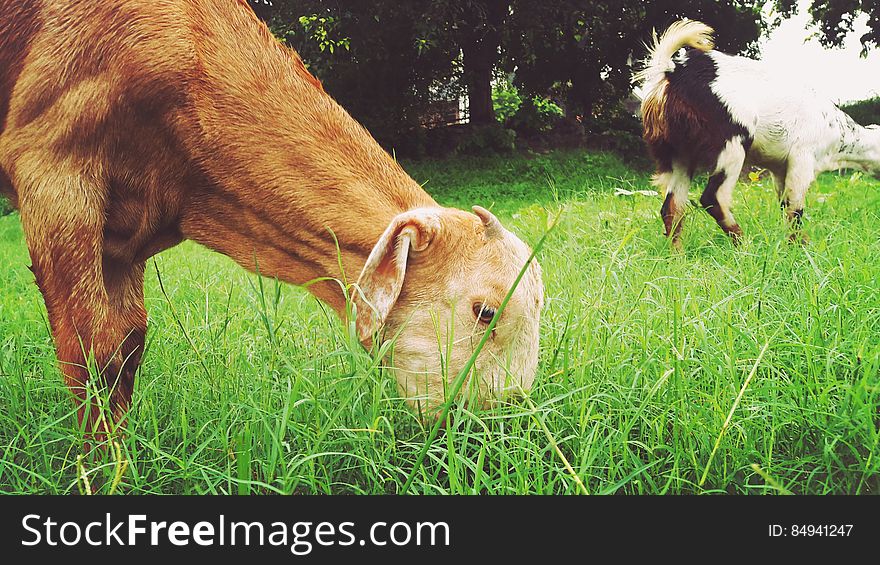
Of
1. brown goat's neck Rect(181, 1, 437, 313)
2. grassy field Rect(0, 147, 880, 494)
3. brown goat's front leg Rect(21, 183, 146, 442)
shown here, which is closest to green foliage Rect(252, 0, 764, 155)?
brown goat's neck Rect(181, 1, 437, 313)

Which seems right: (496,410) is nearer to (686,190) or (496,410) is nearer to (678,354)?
(678,354)

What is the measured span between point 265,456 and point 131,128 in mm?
1108

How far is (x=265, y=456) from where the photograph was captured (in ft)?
6.07

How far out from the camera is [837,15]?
497 cm

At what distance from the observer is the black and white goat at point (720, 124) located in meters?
4.64

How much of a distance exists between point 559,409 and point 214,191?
1371 millimetres

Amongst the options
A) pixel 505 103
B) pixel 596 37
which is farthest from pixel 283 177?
pixel 505 103

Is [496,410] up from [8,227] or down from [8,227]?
up

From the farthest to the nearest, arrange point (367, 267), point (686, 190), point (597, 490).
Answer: point (686, 190)
point (367, 267)
point (597, 490)

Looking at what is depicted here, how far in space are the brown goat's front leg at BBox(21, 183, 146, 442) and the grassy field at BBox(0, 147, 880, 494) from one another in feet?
0.43

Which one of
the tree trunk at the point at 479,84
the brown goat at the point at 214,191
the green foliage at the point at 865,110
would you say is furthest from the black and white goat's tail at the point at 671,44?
the tree trunk at the point at 479,84

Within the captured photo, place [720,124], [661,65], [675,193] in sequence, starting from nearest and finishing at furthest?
[720,124] → [661,65] → [675,193]

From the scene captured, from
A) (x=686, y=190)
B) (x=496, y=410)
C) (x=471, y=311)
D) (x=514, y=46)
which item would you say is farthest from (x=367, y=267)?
(x=514, y=46)

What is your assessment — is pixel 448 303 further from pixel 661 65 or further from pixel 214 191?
pixel 661 65
